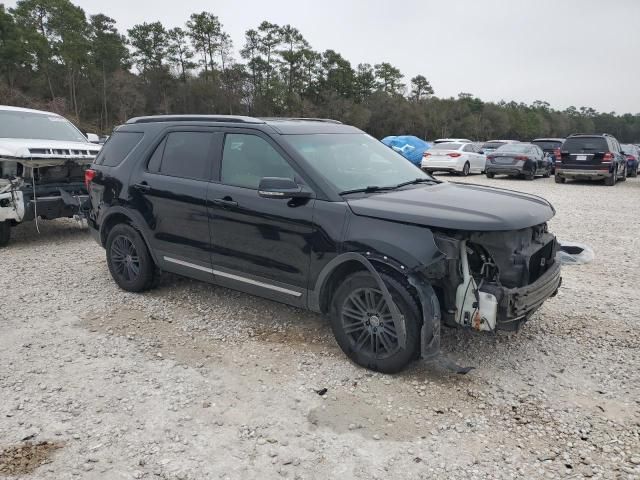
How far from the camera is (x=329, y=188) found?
12.7 ft

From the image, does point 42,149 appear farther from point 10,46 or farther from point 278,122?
point 10,46

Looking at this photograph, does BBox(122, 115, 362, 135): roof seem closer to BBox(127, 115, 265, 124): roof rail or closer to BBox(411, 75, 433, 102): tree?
BBox(127, 115, 265, 124): roof rail

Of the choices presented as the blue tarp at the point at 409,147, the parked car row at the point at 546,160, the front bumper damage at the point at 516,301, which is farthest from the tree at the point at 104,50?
the front bumper damage at the point at 516,301

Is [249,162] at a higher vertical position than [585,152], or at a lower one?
lower

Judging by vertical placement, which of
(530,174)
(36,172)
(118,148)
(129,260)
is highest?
(118,148)

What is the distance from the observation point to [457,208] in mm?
3523

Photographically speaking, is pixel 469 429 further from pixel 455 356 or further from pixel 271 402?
pixel 271 402

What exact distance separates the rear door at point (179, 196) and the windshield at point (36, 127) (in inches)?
A: 168

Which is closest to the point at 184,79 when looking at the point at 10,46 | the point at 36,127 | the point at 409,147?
the point at 10,46

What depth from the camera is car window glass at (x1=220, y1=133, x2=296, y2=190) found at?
13.6 ft

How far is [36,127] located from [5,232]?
2.02 m

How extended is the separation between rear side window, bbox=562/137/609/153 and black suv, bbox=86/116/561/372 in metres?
14.8

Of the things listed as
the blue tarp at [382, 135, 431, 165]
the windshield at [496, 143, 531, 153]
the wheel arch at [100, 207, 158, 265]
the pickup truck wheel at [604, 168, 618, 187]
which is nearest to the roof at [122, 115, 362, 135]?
the wheel arch at [100, 207, 158, 265]

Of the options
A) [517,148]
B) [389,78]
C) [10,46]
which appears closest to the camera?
[517,148]
